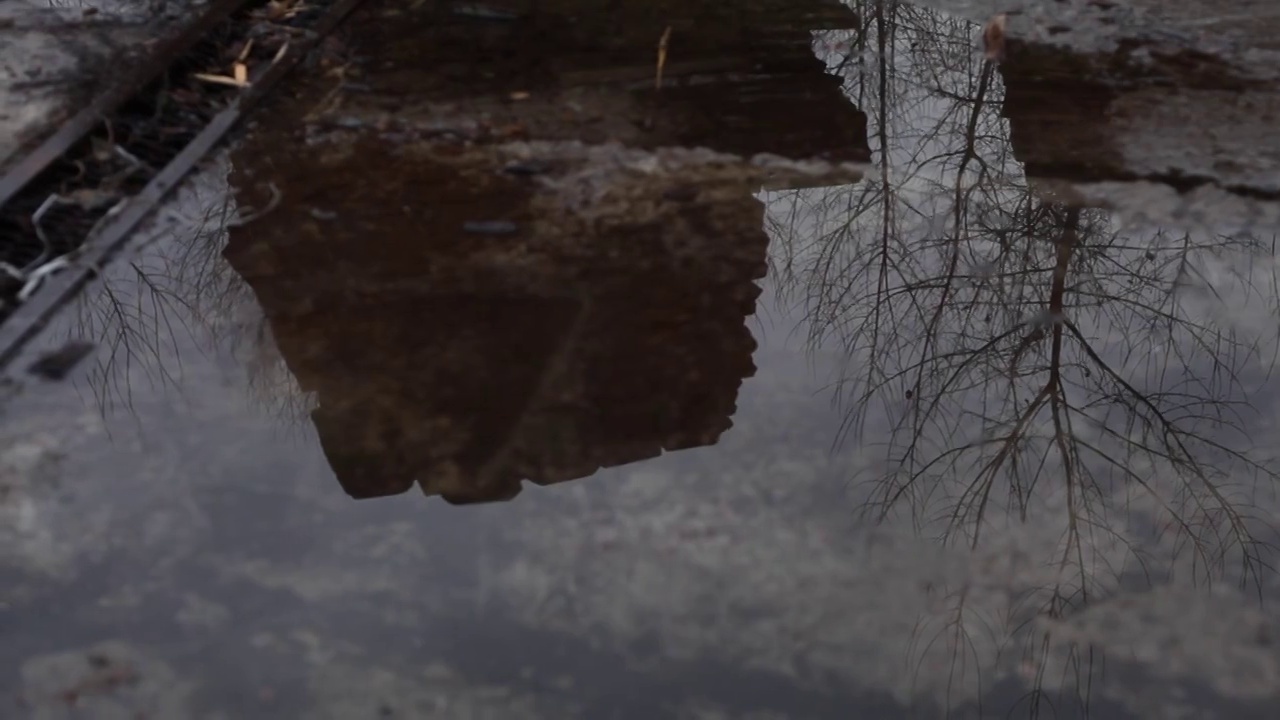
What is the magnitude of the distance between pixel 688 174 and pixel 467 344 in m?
1.04

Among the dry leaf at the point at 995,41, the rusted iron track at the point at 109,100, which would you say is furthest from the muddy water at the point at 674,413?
the rusted iron track at the point at 109,100

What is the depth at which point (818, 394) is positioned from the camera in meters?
3.11

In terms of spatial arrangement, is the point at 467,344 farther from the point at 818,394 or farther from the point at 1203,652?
the point at 1203,652

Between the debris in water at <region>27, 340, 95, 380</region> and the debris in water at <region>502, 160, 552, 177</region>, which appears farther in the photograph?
the debris in water at <region>502, 160, 552, 177</region>

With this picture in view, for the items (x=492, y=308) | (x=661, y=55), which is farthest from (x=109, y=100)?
(x=661, y=55)

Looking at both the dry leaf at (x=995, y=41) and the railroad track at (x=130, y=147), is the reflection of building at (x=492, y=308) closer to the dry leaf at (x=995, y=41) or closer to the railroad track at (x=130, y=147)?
the railroad track at (x=130, y=147)

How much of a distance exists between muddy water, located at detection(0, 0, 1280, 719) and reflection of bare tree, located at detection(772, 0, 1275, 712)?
1 centimetres

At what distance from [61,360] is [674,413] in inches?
61.8

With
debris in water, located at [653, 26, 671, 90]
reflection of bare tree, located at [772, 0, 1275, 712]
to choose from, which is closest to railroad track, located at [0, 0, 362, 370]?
debris in water, located at [653, 26, 671, 90]

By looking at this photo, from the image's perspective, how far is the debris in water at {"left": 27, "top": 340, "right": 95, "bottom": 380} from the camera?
311 centimetres

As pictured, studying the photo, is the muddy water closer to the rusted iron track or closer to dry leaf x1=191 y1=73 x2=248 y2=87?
dry leaf x1=191 y1=73 x2=248 y2=87

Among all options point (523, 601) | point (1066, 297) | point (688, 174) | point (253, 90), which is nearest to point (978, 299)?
point (1066, 297)

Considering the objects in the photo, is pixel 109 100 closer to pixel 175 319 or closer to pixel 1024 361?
pixel 175 319

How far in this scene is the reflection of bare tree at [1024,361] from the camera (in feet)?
8.86
